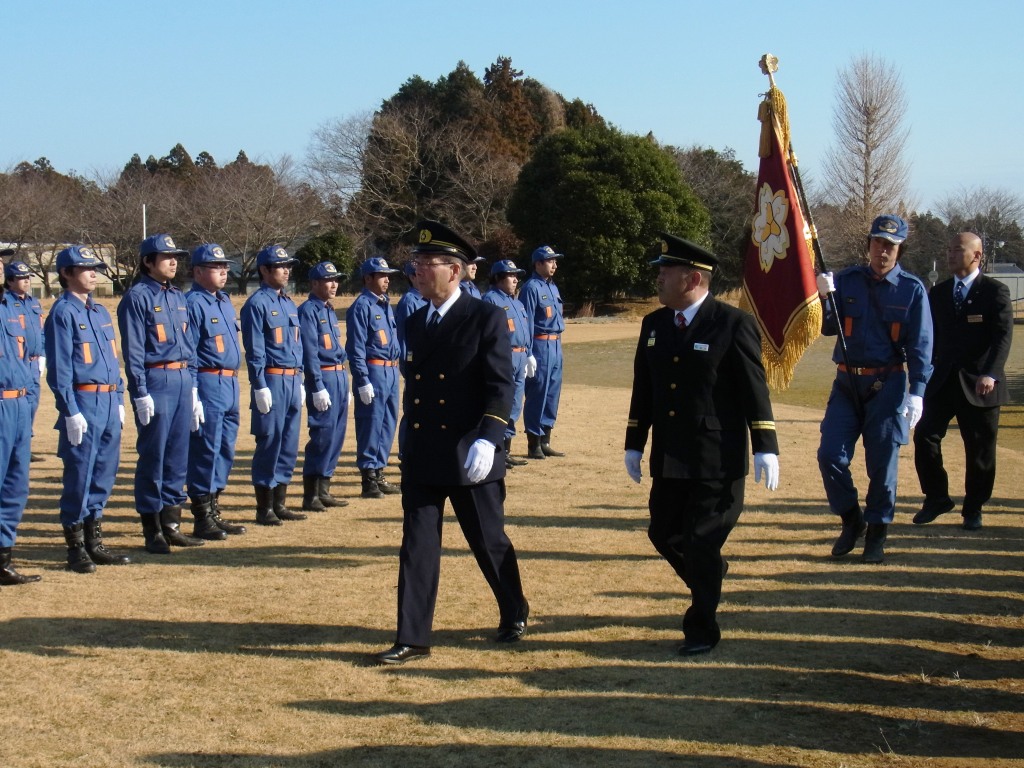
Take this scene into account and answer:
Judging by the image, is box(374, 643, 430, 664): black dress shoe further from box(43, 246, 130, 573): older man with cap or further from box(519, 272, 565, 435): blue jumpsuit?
box(519, 272, 565, 435): blue jumpsuit

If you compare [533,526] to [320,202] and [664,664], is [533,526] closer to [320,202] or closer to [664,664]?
[664,664]

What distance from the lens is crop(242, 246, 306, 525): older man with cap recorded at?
934 centimetres

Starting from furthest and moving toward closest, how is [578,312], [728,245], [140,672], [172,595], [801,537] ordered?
[728,245]
[578,312]
[801,537]
[172,595]
[140,672]

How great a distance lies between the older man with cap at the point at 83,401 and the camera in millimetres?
7637

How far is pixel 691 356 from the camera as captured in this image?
5809 mm

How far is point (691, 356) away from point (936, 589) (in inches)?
105

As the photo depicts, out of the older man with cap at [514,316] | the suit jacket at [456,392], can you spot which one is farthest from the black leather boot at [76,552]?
the older man with cap at [514,316]

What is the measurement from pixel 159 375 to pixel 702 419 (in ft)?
14.3

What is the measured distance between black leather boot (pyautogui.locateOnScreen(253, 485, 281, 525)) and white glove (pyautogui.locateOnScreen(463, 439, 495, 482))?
4312mm

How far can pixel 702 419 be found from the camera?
5785mm

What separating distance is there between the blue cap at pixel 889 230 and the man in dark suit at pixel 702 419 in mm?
2522

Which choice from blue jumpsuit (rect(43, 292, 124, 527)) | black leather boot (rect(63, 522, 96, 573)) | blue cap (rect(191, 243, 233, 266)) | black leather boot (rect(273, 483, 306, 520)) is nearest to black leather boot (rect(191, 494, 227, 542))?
black leather boot (rect(273, 483, 306, 520))

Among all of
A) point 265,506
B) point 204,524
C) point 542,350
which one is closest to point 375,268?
point 265,506

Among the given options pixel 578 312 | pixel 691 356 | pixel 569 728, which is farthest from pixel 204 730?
pixel 578 312
